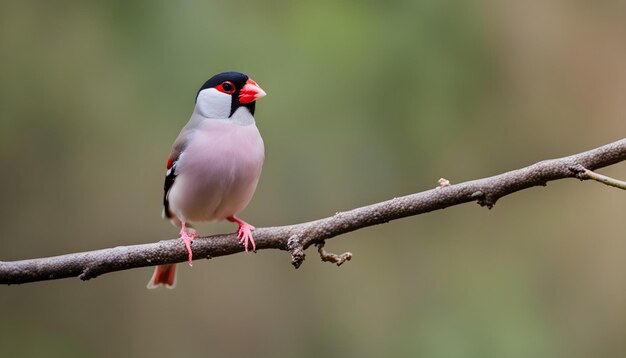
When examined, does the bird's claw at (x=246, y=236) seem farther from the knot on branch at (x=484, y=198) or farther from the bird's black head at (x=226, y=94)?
the knot on branch at (x=484, y=198)

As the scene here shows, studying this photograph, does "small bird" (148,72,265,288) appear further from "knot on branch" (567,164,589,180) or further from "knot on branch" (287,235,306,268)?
"knot on branch" (567,164,589,180)

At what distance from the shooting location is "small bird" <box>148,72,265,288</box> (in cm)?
202

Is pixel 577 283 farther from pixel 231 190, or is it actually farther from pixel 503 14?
pixel 231 190

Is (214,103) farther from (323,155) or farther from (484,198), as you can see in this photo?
(323,155)

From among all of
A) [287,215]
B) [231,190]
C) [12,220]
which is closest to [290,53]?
[287,215]

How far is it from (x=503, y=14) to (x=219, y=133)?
2152mm

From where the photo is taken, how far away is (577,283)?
12.0 ft

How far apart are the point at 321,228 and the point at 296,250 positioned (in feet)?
0.25

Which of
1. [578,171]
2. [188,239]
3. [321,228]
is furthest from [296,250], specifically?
[578,171]

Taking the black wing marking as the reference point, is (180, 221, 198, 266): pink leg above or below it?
below

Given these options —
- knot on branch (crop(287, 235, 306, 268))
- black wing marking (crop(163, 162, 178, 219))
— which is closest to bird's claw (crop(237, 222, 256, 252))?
knot on branch (crop(287, 235, 306, 268))

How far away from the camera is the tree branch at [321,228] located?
66.6 inches

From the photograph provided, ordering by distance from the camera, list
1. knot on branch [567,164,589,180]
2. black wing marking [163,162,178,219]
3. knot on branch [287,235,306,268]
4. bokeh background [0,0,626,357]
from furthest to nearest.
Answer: bokeh background [0,0,626,357]
black wing marking [163,162,178,219]
knot on branch [287,235,306,268]
knot on branch [567,164,589,180]

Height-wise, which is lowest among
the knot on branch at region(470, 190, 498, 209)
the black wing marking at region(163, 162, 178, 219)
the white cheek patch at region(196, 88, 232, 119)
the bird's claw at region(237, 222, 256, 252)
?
the bird's claw at region(237, 222, 256, 252)
